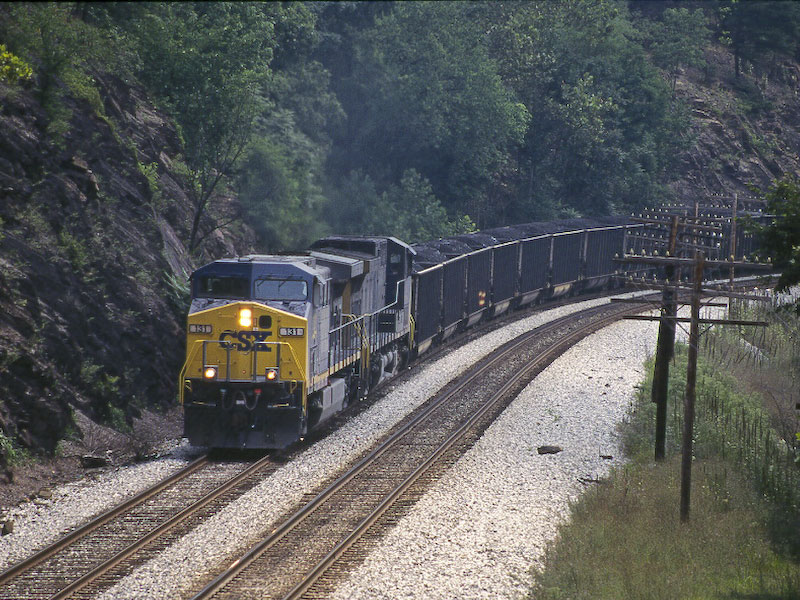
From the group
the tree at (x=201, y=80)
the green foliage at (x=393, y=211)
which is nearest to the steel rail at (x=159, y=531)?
the tree at (x=201, y=80)

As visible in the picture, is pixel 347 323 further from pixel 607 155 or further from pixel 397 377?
pixel 607 155

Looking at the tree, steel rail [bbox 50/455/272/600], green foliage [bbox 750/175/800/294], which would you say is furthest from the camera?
the tree

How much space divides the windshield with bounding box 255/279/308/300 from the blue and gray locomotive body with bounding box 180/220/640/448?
2 cm

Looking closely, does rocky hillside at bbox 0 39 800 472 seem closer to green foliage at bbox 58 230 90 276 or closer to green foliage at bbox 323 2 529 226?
green foliage at bbox 58 230 90 276

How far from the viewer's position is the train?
1792cm

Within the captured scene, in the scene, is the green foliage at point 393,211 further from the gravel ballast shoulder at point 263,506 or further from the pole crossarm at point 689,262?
the pole crossarm at point 689,262

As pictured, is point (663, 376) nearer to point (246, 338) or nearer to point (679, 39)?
point (246, 338)

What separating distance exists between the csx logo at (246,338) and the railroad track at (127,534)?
227 cm

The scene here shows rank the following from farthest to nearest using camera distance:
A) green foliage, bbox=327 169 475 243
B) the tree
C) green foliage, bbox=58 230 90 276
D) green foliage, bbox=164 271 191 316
Result: 1. green foliage, bbox=327 169 475 243
2. the tree
3. green foliage, bbox=164 271 191 316
4. green foliage, bbox=58 230 90 276

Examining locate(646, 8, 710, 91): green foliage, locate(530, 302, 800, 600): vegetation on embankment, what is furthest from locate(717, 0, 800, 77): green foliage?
locate(530, 302, 800, 600): vegetation on embankment

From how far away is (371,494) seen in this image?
16297 millimetres

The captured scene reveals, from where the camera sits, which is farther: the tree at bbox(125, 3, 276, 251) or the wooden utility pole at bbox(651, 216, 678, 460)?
the tree at bbox(125, 3, 276, 251)

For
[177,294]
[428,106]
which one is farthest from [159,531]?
[428,106]

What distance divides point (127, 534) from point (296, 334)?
5.35m
